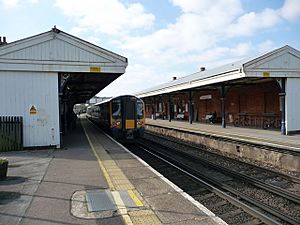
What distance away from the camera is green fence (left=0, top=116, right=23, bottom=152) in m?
11.7

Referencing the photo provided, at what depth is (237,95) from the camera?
24344 millimetres

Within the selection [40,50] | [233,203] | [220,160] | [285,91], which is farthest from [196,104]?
[233,203]

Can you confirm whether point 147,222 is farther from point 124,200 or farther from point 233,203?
point 233,203

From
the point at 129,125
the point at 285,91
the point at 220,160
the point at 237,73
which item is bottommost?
the point at 220,160

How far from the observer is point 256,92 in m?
21.8

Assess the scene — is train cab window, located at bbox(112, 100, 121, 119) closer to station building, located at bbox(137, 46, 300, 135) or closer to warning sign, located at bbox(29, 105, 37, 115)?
warning sign, located at bbox(29, 105, 37, 115)

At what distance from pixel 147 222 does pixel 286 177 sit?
669 cm

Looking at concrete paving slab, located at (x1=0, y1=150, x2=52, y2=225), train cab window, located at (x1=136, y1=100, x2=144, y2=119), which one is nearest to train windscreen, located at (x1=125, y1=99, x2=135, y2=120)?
train cab window, located at (x1=136, y1=100, x2=144, y2=119)

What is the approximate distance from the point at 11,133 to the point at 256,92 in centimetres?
1715

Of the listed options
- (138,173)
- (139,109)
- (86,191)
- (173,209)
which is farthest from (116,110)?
(173,209)

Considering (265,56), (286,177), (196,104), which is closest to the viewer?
(286,177)

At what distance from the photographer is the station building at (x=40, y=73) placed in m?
11.9

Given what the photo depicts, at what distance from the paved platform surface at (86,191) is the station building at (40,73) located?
301cm

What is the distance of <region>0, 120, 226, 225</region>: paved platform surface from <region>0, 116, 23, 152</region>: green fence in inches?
102
